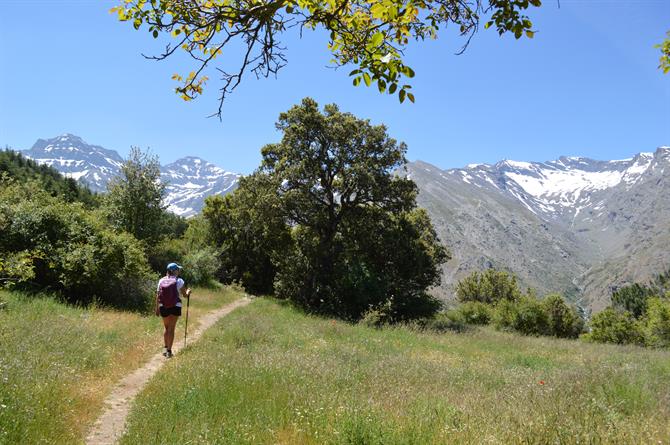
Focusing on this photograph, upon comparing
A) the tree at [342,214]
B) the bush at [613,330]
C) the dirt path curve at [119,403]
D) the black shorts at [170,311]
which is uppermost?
the tree at [342,214]

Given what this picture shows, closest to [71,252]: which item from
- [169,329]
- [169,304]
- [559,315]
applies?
[169,304]

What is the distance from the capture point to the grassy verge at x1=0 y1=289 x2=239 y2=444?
221 inches

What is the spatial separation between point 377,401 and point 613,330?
65491mm

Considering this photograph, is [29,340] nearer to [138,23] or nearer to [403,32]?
[138,23]

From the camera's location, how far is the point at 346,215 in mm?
28688

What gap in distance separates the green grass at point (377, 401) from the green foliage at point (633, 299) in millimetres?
85916

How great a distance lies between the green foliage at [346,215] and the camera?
26.8 meters

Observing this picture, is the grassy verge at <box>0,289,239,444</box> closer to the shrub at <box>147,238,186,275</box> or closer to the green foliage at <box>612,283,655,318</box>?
the shrub at <box>147,238,186,275</box>

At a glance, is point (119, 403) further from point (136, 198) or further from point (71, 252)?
point (136, 198)

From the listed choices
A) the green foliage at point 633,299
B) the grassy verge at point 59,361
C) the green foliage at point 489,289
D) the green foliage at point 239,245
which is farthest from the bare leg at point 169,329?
the green foliage at point 633,299

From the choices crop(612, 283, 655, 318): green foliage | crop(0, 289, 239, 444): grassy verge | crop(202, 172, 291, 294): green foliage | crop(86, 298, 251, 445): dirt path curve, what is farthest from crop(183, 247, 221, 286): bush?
crop(612, 283, 655, 318): green foliage

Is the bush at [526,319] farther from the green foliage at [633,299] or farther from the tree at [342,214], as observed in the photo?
the green foliage at [633,299]

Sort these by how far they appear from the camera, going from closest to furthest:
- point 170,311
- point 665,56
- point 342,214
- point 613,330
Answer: point 665,56, point 170,311, point 342,214, point 613,330

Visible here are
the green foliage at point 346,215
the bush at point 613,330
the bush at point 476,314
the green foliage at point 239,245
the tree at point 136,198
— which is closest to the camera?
the green foliage at point 346,215
